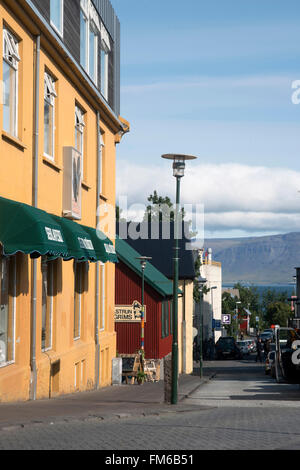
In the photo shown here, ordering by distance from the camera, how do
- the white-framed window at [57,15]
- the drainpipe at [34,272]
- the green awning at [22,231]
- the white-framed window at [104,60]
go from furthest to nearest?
the white-framed window at [104,60] < the white-framed window at [57,15] < the drainpipe at [34,272] < the green awning at [22,231]

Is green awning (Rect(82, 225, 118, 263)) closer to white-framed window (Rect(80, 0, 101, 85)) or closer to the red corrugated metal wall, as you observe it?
white-framed window (Rect(80, 0, 101, 85))

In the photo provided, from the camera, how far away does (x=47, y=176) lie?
18.0m

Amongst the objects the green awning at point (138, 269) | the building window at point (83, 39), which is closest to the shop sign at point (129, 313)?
the green awning at point (138, 269)

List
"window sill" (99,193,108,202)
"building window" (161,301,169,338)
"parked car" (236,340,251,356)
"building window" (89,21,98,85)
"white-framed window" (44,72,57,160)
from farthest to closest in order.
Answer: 1. "parked car" (236,340,251,356)
2. "building window" (161,301,169,338)
3. "window sill" (99,193,108,202)
4. "building window" (89,21,98,85)
5. "white-framed window" (44,72,57,160)

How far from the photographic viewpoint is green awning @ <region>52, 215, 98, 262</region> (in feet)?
58.5

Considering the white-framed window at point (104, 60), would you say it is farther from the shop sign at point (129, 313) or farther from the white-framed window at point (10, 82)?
the shop sign at point (129, 313)

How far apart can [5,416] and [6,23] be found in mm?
7735

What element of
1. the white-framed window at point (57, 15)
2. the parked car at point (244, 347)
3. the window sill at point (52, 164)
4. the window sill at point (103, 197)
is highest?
the white-framed window at point (57, 15)

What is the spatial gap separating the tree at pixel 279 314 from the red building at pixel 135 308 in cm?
10402

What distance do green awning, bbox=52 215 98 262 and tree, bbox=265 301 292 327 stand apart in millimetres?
125245

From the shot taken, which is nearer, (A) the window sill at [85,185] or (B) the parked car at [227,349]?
(A) the window sill at [85,185]

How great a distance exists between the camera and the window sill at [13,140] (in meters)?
14.8

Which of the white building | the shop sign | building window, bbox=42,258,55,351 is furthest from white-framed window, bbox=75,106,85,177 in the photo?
the white building

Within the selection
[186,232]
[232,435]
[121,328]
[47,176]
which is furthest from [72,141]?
[186,232]
